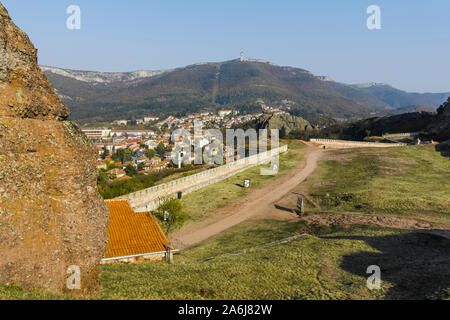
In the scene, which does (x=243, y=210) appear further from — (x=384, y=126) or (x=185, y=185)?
(x=384, y=126)

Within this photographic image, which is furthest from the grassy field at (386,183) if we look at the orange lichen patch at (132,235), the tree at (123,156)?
the tree at (123,156)

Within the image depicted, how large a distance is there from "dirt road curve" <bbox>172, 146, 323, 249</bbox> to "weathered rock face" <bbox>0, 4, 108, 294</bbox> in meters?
13.4

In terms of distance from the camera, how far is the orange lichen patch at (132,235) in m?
16.8

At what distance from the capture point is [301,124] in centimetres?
14138

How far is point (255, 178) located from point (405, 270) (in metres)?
29.0

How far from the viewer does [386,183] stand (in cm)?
3127

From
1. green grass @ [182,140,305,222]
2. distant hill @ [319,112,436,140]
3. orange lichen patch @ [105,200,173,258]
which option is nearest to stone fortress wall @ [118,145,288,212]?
green grass @ [182,140,305,222]

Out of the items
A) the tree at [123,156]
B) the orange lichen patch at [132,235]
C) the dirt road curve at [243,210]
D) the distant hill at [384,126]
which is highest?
the distant hill at [384,126]

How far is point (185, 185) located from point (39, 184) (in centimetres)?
2790

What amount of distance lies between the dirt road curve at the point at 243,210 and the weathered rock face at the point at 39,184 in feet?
44.1

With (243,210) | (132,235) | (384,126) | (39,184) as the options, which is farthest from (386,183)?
(384,126)

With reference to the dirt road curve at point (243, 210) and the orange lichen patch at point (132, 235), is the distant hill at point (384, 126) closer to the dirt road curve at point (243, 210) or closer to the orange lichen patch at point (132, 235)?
the dirt road curve at point (243, 210)

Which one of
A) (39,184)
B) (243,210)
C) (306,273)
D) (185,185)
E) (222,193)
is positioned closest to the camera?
(39,184)
